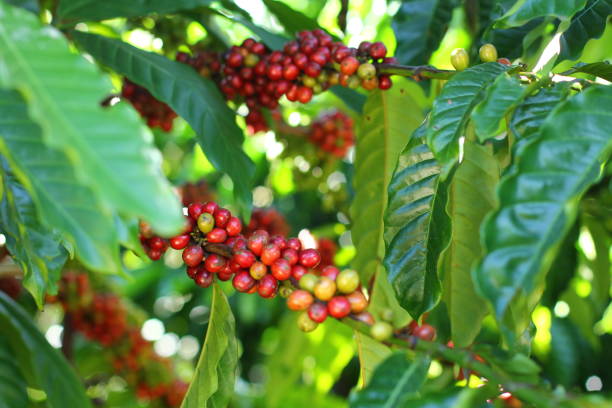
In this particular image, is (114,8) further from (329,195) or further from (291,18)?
(329,195)

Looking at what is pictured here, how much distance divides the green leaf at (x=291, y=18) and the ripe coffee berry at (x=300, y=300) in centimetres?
83

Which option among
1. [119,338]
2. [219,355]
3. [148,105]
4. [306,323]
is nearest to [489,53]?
[306,323]

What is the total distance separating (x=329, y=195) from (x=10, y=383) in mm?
1314

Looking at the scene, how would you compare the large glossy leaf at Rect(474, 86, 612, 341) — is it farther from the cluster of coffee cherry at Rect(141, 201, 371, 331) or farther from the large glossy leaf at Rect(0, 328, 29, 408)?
the large glossy leaf at Rect(0, 328, 29, 408)

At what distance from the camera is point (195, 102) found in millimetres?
1323

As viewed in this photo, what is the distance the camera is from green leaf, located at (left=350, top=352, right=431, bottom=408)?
0.81 metres

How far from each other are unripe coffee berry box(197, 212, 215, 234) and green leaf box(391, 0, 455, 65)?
817 mm

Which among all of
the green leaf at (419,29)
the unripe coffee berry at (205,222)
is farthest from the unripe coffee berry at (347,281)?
the green leaf at (419,29)

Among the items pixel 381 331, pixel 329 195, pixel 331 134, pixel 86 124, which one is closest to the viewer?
pixel 86 124

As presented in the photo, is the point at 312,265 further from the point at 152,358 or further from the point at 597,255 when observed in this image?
the point at 152,358

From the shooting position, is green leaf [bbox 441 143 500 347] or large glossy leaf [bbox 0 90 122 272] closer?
large glossy leaf [bbox 0 90 122 272]

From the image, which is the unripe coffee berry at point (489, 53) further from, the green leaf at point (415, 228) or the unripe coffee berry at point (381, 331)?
the unripe coffee berry at point (381, 331)

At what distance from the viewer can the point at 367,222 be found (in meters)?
1.45

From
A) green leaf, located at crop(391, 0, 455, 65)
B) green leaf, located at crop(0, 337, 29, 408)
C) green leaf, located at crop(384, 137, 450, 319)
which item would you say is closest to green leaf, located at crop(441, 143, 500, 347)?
green leaf, located at crop(384, 137, 450, 319)
